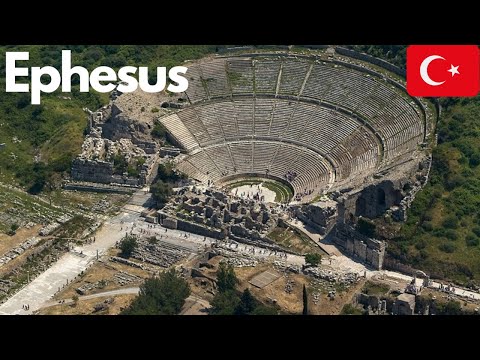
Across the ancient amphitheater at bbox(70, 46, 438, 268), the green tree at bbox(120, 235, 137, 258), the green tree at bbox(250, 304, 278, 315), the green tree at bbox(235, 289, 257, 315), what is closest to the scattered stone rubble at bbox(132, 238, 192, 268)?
the green tree at bbox(120, 235, 137, 258)

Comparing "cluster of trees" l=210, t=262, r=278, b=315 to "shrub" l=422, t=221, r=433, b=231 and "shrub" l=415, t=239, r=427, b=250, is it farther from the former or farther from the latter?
"shrub" l=422, t=221, r=433, b=231

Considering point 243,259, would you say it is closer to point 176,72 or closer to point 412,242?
point 412,242

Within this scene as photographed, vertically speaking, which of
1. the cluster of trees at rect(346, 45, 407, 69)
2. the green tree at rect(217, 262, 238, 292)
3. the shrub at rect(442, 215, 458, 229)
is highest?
the cluster of trees at rect(346, 45, 407, 69)

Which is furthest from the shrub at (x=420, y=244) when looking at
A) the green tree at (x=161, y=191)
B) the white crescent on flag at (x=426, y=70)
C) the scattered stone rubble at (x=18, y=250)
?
the scattered stone rubble at (x=18, y=250)

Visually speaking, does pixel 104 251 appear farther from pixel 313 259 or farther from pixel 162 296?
pixel 313 259

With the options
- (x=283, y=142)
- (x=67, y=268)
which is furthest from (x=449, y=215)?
(x=67, y=268)

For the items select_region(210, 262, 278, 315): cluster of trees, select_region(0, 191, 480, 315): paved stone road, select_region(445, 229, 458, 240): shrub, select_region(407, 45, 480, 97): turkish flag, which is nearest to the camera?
select_region(210, 262, 278, 315): cluster of trees
